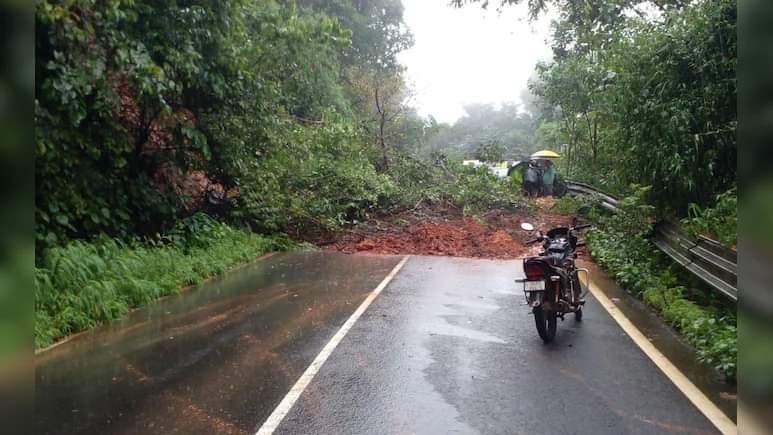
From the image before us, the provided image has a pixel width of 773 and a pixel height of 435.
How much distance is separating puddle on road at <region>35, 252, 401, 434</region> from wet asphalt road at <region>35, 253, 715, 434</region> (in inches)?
0.8

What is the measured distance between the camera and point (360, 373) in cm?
626

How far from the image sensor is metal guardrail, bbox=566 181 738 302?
7074 millimetres

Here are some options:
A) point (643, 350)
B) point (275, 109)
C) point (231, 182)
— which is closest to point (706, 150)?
point (643, 350)

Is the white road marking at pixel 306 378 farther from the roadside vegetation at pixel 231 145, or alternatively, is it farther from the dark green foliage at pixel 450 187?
the dark green foliage at pixel 450 187

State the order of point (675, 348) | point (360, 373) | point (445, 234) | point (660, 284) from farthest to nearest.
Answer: point (445, 234)
point (660, 284)
point (675, 348)
point (360, 373)

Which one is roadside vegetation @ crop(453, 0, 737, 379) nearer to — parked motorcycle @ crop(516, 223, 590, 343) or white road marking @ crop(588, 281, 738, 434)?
white road marking @ crop(588, 281, 738, 434)

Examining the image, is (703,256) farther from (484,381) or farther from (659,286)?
(484,381)

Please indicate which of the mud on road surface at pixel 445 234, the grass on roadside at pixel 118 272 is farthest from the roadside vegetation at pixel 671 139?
the grass on roadside at pixel 118 272

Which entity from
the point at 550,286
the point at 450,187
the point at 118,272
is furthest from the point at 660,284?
the point at 450,187

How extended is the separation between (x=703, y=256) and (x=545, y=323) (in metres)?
2.56

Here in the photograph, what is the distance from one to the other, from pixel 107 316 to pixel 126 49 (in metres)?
3.94

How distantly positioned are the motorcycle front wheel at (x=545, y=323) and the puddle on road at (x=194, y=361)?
8.13 ft

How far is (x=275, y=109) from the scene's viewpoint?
14.7m

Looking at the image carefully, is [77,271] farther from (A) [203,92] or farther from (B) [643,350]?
(B) [643,350]
